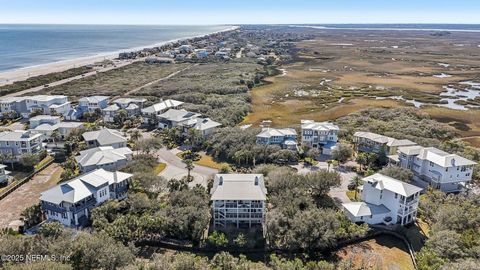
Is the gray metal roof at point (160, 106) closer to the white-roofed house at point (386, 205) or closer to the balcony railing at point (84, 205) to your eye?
the balcony railing at point (84, 205)

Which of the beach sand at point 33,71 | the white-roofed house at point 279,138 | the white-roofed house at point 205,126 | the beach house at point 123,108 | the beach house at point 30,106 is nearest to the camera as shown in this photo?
the white-roofed house at point 279,138

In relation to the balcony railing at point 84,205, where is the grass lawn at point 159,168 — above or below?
below

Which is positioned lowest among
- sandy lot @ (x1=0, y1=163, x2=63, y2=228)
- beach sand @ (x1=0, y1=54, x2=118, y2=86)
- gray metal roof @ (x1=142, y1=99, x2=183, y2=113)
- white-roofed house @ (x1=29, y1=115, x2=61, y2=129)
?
sandy lot @ (x1=0, y1=163, x2=63, y2=228)

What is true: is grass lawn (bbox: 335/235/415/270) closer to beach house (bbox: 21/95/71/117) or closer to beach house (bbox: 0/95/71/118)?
beach house (bbox: 0/95/71/118)

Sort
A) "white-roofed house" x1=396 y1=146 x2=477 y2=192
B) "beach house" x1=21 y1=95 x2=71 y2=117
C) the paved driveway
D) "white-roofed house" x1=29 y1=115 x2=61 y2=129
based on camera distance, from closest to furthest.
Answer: "white-roofed house" x1=396 y1=146 x2=477 y2=192
the paved driveway
"white-roofed house" x1=29 y1=115 x2=61 y2=129
"beach house" x1=21 y1=95 x2=71 y2=117

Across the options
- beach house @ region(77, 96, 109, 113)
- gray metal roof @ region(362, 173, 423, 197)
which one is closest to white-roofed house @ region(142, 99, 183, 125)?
beach house @ region(77, 96, 109, 113)

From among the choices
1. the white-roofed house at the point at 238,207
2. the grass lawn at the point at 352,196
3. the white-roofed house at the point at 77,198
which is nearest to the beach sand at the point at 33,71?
the white-roofed house at the point at 77,198
